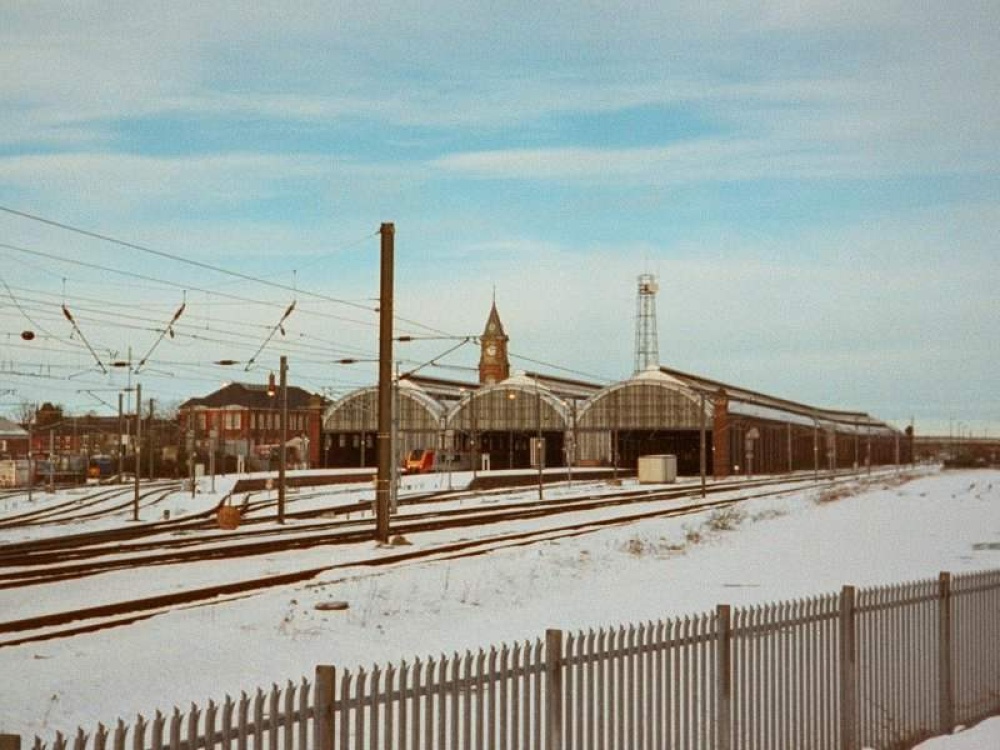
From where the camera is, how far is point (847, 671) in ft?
38.4

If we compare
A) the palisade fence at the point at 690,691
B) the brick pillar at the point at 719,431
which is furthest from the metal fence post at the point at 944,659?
the brick pillar at the point at 719,431

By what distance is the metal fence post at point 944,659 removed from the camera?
13.5 meters

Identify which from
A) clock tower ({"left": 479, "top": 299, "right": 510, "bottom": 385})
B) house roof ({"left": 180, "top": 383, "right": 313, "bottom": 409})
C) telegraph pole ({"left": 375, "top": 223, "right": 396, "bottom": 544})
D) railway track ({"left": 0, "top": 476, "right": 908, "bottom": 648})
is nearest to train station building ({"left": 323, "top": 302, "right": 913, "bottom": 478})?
clock tower ({"left": 479, "top": 299, "right": 510, "bottom": 385})

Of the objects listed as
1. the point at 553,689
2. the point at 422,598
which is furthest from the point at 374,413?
the point at 553,689

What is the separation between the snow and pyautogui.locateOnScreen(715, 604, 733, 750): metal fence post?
4146mm

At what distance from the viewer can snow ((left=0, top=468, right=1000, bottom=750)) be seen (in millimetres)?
14867

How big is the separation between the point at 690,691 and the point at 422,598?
13929 millimetres

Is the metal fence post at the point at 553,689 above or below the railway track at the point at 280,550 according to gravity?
above

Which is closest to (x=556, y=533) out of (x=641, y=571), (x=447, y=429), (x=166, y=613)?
(x=641, y=571)

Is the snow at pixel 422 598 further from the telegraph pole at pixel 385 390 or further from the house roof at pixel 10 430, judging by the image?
the house roof at pixel 10 430

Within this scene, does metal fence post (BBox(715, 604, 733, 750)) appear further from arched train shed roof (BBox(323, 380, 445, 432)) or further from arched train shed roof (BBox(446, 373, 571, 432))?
arched train shed roof (BBox(323, 380, 445, 432))

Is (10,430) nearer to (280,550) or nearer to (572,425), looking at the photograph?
(572,425)

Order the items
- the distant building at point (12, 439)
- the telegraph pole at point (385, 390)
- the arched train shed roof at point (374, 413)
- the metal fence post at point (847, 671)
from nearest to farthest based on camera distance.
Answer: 1. the metal fence post at point (847, 671)
2. the telegraph pole at point (385, 390)
3. the arched train shed roof at point (374, 413)
4. the distant building at point (12, 439)

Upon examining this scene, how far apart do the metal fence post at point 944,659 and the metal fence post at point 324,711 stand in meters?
9.16
